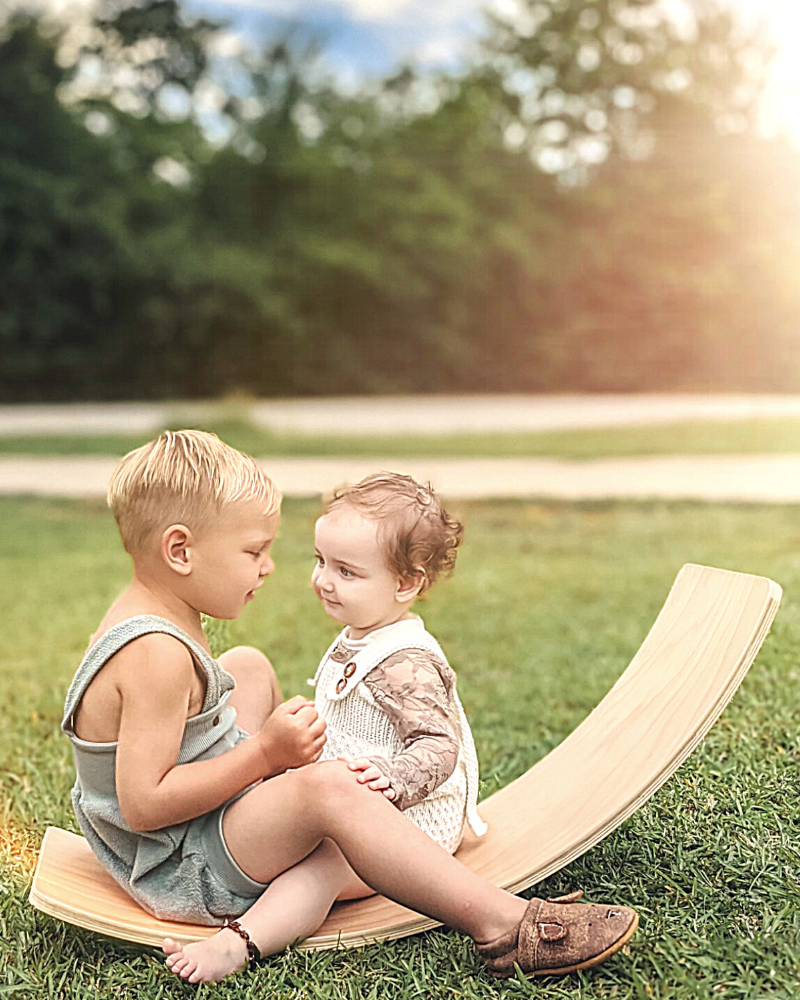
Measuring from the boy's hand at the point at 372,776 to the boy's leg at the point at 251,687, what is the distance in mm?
422

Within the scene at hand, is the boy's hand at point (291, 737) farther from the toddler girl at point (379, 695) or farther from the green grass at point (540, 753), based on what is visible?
the green grass at point (540, 753)

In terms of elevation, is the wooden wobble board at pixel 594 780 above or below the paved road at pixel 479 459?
above

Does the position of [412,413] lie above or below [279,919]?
below

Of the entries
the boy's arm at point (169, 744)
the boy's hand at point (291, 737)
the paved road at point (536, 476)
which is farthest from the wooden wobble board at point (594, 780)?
the paved road at point (536, 476)

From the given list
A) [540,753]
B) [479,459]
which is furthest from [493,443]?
[540,753]

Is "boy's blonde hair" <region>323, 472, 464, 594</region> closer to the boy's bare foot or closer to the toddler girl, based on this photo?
the toddler girl

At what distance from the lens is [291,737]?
1889 millimetres

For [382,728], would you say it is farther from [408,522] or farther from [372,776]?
[408,522]

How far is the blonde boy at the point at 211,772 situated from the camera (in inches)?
75.2

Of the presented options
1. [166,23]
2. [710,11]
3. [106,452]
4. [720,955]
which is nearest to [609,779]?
[720,955]

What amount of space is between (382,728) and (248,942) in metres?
0.45

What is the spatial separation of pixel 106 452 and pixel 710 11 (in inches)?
694

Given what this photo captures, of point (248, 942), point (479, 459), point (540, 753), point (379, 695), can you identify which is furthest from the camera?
point (479, 459)

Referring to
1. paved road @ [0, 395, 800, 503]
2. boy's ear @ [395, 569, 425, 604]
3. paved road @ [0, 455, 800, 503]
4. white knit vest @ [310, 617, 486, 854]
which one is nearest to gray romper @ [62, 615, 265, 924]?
white knit vest @ [310, 617, 486, 854]
